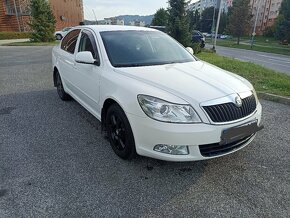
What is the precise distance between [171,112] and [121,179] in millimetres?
957

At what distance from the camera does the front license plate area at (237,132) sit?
2.77 metres

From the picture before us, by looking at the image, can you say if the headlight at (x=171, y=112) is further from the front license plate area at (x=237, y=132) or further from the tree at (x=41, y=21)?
the tree at (x=41, y=21)

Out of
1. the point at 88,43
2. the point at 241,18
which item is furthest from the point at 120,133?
the point at 241,18

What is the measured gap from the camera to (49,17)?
23.7 metres

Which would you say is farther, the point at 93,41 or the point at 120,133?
the point at 93,41

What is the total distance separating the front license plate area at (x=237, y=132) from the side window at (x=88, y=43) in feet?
6.93

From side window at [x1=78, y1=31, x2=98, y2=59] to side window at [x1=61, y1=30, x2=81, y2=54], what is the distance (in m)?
0.35

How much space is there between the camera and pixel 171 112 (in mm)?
2721

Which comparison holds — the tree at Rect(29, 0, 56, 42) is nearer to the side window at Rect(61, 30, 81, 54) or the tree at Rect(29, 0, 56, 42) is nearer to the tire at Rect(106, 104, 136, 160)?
the side window at Rect(61, 30, 81, 54)

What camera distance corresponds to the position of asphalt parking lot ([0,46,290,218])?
2510mm

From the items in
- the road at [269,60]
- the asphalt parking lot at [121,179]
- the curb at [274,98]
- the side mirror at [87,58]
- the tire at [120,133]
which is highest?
the side mirror at [87,58]

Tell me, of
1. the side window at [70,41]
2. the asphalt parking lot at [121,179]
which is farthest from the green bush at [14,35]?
the asphalt parking lot at [121,179]

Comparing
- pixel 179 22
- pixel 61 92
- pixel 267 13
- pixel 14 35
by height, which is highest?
pixel 267 13

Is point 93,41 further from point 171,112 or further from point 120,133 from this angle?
point 171,112
